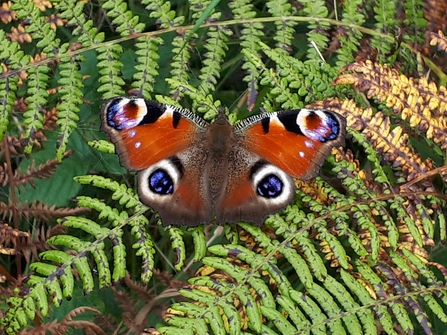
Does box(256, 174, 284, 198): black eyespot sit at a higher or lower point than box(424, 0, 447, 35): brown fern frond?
lower

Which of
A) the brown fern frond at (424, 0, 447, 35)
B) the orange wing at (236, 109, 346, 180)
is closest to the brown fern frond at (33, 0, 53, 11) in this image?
the orange wing at (236, 109, 346, 180)

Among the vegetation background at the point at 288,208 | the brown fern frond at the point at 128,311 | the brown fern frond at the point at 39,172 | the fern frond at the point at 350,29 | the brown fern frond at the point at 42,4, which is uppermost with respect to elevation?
the brown fern frond at the point at 42,4

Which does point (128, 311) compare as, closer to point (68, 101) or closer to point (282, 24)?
point (68, 101)

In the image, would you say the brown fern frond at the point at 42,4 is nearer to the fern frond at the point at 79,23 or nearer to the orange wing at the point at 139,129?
the fern frond at the point at 79,23

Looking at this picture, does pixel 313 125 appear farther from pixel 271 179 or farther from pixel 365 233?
pixel 365 233

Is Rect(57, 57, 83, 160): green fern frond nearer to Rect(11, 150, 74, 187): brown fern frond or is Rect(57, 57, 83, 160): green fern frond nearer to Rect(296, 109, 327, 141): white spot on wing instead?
Rect(11, 150, 74, 187): brown fern frond


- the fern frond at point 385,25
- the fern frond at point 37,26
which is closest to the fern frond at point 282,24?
the fern frond at point 385,25

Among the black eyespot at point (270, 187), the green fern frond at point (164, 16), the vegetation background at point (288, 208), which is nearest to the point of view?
the vegetation background at point (288, 208)

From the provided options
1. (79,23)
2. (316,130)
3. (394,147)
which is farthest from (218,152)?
(79,23)
